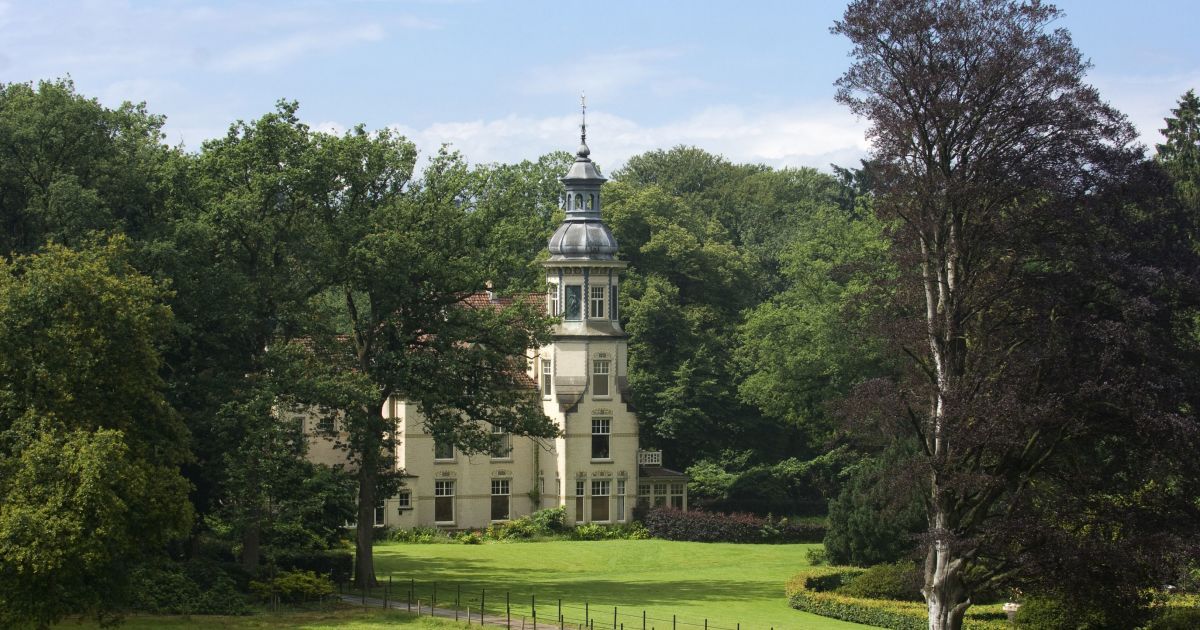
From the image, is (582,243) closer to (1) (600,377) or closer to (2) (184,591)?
(1) (600,377)

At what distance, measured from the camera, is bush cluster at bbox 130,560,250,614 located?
38.7m

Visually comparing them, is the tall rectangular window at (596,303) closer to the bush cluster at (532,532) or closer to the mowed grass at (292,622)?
the bush cluster at (532,532)

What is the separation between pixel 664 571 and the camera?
51812 mm

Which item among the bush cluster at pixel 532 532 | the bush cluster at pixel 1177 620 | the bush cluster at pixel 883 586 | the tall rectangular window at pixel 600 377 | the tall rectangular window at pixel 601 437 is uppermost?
the tall rectangular window at pixel 600 377

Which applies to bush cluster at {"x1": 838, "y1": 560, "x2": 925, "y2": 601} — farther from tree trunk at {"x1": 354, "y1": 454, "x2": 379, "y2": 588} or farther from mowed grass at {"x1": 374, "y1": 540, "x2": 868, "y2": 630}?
tree trunk at {"x1": 354, "y1": 454, "x2": 379, "y2": 588}

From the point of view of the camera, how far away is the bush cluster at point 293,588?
41.3 m

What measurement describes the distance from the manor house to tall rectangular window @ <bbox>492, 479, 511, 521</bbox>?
0.04 meters

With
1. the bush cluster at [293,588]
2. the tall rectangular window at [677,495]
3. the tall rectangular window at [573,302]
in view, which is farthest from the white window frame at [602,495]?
the bush cluster at [293,588]

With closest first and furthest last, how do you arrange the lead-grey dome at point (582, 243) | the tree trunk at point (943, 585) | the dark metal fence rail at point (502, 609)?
the tree trunk at point (943, 585) → the dark metal fence rail at point (502, 609) → the lead-grey dome at point (582, 243)

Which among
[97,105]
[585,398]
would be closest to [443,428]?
[97,105]

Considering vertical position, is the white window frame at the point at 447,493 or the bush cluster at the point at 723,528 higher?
the white window frame at the point at 447,493

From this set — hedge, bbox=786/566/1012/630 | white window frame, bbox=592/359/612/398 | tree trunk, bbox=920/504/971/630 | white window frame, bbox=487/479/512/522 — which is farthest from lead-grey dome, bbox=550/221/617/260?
tree trunk, bbox=920/504/971/630

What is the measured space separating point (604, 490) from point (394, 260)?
20.8m

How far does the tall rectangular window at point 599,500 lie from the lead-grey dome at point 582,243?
8.66 meters
